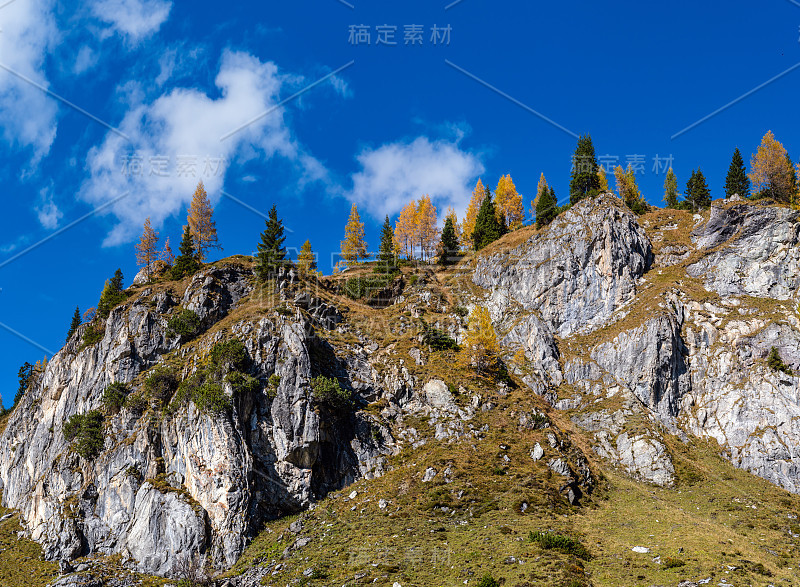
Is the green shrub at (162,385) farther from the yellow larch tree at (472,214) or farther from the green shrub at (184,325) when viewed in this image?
the yellow larch tree at (472,214)

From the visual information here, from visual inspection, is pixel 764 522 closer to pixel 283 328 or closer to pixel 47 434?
pixel 283 328

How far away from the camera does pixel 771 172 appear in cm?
8450

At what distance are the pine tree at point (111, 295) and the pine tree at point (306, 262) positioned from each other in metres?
31.1

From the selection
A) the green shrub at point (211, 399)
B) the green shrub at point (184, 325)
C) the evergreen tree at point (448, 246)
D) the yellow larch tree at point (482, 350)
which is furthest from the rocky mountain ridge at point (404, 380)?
the evergreen tree at point (448, 246)

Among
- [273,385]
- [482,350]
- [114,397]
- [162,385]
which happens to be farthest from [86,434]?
[482,350]

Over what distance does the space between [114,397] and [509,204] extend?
282 ft

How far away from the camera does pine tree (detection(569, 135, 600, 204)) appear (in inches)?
3770

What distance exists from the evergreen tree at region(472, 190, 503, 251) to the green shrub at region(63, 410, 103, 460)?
7481 cm

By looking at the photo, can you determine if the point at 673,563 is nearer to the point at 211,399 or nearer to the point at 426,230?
the point at 211,399

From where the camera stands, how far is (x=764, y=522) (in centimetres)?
4494

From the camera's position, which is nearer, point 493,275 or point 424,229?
point 493,275

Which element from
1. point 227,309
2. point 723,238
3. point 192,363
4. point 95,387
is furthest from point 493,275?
point 95,387

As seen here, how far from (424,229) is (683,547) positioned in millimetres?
82576

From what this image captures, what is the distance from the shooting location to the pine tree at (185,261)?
8725 cm
